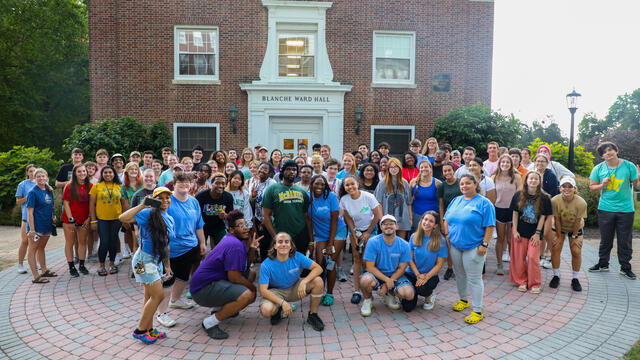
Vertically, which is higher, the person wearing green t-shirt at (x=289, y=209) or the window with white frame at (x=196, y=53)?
the window with white frame at (x=196, y=53)

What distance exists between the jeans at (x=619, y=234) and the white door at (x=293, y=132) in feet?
29.6

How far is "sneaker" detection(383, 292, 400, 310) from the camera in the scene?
187 inches

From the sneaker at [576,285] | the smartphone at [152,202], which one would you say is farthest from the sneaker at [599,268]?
the smartphone at [152,202]

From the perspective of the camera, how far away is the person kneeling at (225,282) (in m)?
4.05

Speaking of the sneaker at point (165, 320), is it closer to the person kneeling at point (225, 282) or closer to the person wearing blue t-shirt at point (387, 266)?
the person kneeling at point (225, 282)

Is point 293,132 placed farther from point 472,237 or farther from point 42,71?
point 42,71

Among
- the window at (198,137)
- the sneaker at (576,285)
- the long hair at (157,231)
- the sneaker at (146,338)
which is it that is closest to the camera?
the long hair at (157,231)

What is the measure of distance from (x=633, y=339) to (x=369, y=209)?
3292 millimetres

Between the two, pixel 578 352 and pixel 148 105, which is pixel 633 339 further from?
pixel 148 105

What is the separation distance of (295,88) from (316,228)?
8.68m

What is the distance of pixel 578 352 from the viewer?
12.2 ft

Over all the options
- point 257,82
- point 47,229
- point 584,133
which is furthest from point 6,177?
point 584,133

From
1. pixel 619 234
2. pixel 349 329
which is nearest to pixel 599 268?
pixel 619 234

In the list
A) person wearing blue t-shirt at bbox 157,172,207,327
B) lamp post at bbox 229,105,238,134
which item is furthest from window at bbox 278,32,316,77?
person wearing blue t-shirt at bbox 157,172,207,327
